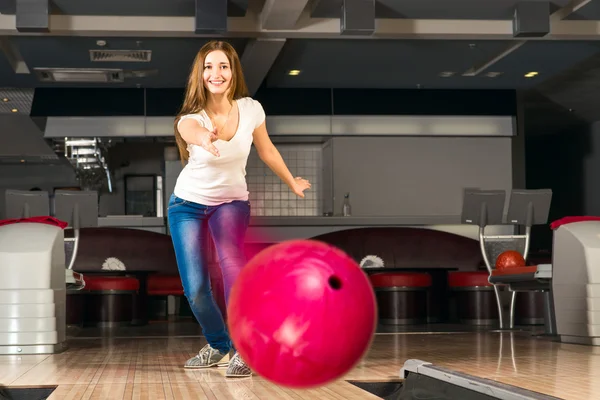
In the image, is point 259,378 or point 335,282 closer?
point 335,282

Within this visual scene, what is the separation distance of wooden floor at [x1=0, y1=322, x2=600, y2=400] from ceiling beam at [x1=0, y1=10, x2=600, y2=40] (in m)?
2.78

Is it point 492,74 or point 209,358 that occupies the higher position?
point 492,74

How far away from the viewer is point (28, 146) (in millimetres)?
11734

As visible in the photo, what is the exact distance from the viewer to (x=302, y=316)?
1206mm

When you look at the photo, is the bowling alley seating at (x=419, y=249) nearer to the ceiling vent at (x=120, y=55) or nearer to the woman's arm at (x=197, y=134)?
the ceiling vent at (x=120, y=55)

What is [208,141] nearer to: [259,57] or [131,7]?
[131,7]

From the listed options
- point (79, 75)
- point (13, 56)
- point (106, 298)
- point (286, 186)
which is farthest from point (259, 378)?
point (286, 186)

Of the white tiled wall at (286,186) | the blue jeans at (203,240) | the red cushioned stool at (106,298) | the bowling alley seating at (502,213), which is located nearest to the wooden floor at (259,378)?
the blue jeans at (203,240)

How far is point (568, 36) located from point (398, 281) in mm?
2451

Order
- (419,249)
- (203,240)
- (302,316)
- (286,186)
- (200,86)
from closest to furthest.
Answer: (302,316) → (200,86) → (203,240) → (419,249) → (286,186)

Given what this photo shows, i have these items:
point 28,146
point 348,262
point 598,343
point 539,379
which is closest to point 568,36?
point 598,343

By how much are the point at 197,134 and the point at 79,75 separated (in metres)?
6.49

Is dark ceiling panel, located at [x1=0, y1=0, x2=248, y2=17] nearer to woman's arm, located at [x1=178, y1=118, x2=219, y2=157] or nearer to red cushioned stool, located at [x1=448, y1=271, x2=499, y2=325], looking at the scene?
red cushioned stool, located at [x1=448, y1=271, x2=499, y2=325]

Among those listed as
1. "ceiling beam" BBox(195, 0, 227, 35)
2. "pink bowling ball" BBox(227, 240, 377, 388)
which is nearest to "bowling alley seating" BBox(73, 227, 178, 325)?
"ceiling beam" BBox(195, 0, 227, 35)
